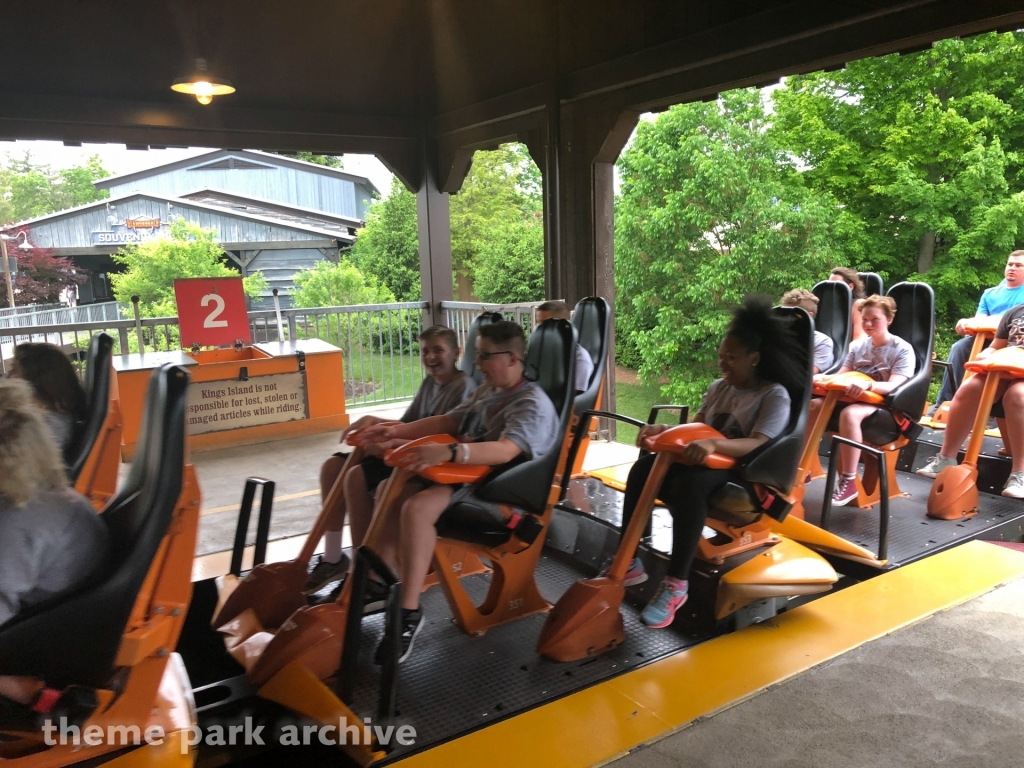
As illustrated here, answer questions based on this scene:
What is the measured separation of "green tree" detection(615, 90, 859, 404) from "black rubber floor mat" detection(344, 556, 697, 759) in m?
8.35

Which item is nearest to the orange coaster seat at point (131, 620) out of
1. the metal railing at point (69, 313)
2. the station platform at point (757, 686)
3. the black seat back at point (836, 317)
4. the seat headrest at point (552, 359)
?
the station platform at point (757, 686)

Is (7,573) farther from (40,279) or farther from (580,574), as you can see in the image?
(40,279)

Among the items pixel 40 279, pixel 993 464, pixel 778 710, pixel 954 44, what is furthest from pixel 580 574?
pixel 40 279

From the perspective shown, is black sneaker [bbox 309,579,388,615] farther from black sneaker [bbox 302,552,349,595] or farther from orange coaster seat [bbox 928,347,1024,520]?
orange coaster seat [bbox 928,347,1024,520]

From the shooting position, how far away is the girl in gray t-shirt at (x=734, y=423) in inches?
95.6

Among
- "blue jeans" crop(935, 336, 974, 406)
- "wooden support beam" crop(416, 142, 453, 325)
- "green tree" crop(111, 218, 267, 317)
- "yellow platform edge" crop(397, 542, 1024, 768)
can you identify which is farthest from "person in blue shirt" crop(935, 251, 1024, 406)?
"green tree" crop(111, 218, 267, 317)

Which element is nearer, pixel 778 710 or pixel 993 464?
pixel 778 710

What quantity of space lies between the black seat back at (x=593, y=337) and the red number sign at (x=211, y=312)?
298cm

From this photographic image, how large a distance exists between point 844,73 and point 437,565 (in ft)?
35.7

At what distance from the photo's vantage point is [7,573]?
1.45 m

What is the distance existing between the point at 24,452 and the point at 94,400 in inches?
45.1

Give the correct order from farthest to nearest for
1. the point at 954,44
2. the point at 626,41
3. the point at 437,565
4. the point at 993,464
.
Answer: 1. the point at 954,44
2. the point at 626,41
3. the point at 993,464
4. the point at 437,565

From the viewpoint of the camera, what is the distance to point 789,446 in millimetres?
2475

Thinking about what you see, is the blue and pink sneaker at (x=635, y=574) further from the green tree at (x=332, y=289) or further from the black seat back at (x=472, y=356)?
the green tree at (x=332, y=289)
